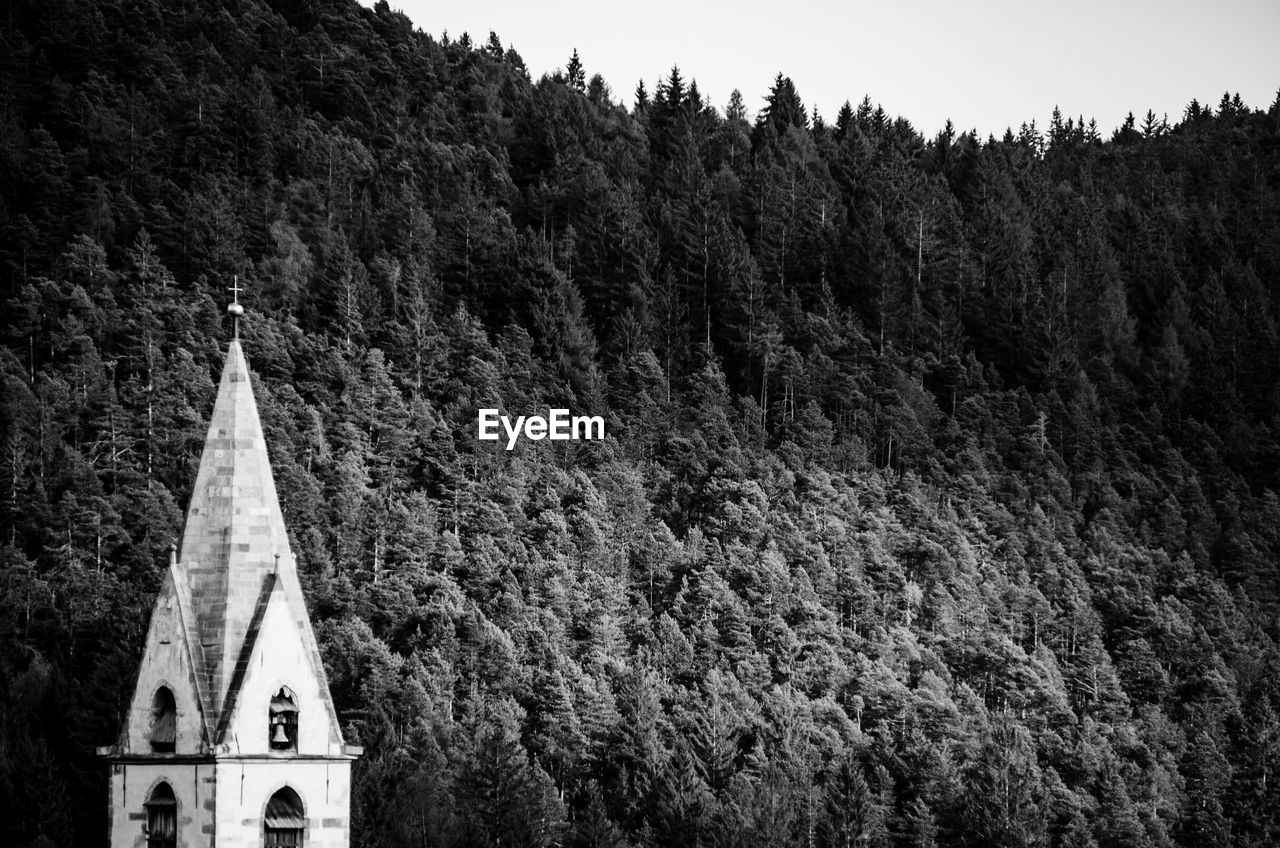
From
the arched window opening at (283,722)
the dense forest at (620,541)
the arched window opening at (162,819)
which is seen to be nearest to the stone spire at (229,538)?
the arched window opening at (283,722)

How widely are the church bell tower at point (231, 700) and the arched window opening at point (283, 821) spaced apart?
0.6 inches

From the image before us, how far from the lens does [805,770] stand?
368 ft

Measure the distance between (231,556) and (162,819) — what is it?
14.2 feet

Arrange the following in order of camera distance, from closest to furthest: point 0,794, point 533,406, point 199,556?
point 199,556 → point 0,794 → point 533,406

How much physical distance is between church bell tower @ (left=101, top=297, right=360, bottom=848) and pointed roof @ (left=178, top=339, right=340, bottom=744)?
2 centimetres

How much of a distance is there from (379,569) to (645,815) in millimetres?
31777

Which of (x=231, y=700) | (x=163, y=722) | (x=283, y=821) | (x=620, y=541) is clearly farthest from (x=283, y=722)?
(x=620, y=541)

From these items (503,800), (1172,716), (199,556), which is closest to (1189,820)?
(1172,716)

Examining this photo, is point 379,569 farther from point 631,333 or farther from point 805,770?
point 631,333

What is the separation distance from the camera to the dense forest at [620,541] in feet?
360

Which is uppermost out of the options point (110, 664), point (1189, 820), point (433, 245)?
point (433, 245)

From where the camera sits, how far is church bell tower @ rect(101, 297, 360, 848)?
37.3 m

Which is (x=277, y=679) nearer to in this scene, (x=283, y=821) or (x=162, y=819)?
(x=283, y=821)

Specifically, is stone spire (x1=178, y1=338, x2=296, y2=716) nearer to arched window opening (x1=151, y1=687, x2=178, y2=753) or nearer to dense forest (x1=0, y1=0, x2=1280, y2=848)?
arched window opening (x1=151, y1=687, x2=178, y2=753)
